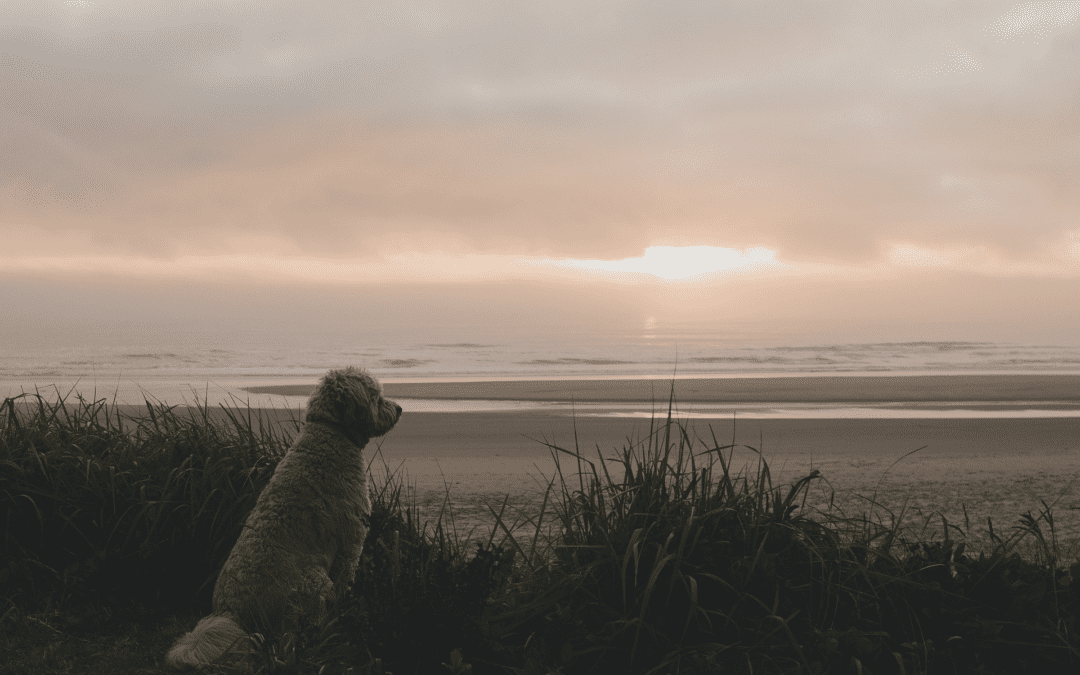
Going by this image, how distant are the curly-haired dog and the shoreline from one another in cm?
1301

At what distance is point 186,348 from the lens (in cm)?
3409

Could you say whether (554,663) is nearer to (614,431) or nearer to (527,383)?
(614,431)

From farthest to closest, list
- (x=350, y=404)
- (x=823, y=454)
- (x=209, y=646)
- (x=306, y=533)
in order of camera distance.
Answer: (x=823, y=454)
(x=350, y=404)
(x=306, y=533)
(x=209, y=646)

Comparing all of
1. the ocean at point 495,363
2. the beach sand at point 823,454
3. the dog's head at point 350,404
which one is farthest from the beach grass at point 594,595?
the ocean at point 495,363

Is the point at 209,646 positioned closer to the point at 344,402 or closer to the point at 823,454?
the point at 344,402

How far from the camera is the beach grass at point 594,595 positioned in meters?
3.14

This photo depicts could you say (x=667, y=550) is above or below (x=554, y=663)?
above

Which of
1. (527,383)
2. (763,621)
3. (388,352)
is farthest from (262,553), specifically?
(388,352)

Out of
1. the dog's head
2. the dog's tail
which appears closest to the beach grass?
the dog's tail

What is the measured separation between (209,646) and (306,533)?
642mm

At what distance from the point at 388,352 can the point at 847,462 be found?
28082 mm

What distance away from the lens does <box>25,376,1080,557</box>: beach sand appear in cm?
701

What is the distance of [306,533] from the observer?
12.4 ft

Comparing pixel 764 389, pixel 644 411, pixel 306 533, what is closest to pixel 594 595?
pixel 306 533
